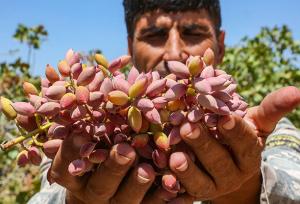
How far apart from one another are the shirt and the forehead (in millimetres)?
590

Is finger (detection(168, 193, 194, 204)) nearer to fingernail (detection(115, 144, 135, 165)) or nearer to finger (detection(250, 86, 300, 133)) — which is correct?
fingernail (detection(115, 144, 135, 165))

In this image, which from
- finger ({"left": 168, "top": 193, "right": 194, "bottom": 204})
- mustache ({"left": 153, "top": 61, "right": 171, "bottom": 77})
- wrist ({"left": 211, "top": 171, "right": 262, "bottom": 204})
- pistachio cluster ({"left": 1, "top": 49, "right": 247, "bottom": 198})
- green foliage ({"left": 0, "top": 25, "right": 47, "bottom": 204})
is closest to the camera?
pistachio cluster ({"left": 1, "top": 49, "right": 247, "bottom": 198})

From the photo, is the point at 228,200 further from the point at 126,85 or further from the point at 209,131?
the point at 126,85

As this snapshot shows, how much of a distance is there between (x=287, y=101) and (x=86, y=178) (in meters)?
0.49

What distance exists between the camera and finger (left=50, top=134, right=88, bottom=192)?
100 cm

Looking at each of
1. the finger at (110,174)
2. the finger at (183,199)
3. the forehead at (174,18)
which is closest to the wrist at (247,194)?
the finger at (183,199)

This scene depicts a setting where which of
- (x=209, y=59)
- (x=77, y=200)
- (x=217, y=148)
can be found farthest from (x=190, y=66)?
(x=77, y=200)

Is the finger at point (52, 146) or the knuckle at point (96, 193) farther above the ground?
the finger at point (52, 146)

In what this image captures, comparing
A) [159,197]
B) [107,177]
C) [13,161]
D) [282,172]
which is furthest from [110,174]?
[13,161]

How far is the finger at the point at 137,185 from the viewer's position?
3.30ft

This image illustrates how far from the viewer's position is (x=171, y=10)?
2.05 metres

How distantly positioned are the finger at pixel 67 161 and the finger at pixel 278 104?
0.40m

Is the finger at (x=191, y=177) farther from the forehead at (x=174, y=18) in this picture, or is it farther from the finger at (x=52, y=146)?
the forehead at (x=174, y=18)

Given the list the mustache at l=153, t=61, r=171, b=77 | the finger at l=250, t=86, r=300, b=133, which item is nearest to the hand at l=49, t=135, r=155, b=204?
the finger at l=250, t=86, r=300, b=133
